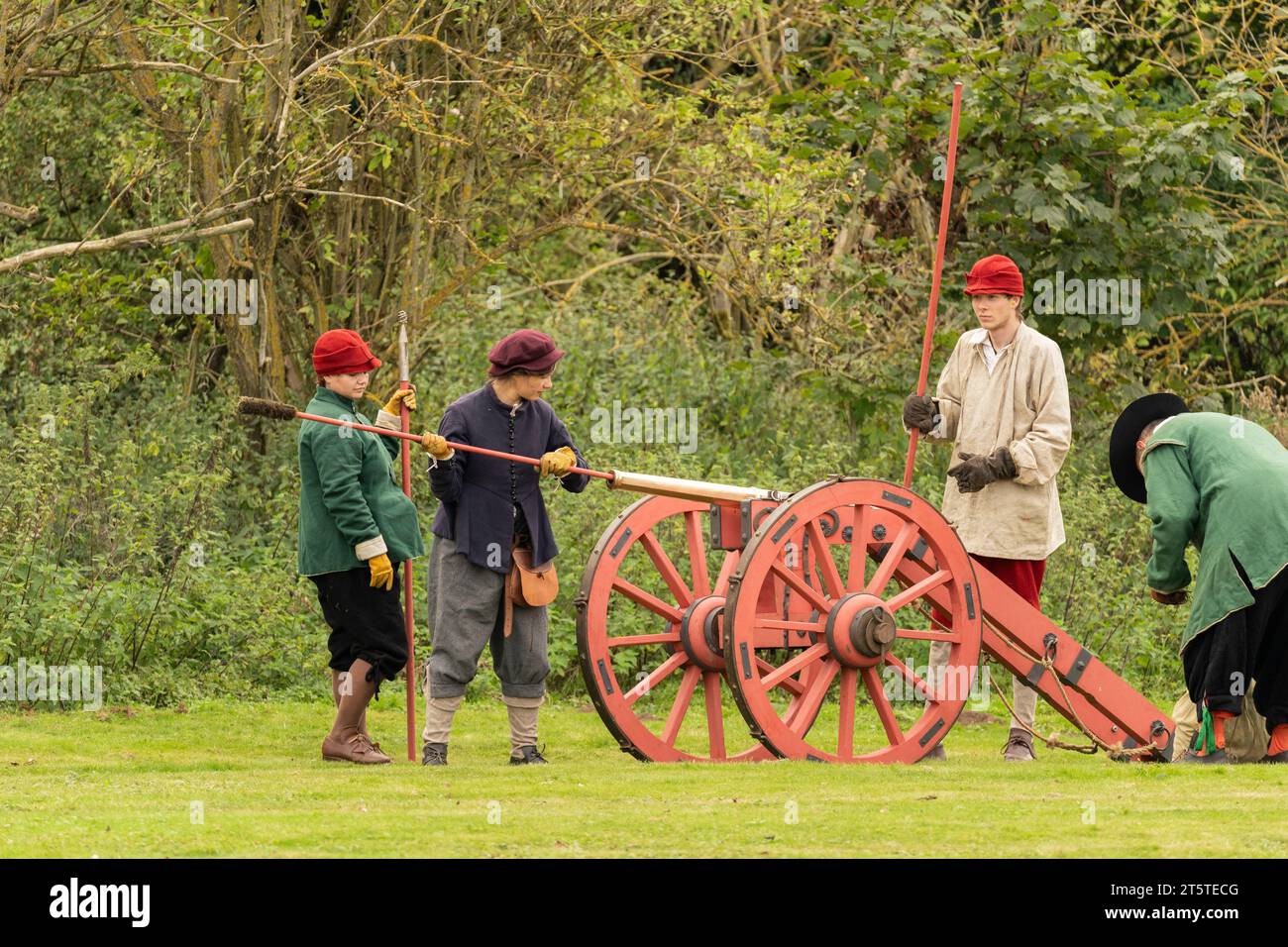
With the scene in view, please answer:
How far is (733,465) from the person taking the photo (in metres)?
13.2

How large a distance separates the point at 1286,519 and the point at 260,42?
283 inches

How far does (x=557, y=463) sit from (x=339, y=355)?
105 cm

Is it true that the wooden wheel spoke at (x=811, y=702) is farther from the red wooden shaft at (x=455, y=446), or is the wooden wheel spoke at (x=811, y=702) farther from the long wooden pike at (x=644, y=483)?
the red wooden shaft at (x=455, y=446)

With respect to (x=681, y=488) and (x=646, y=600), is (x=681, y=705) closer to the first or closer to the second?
(x=646, y=600)

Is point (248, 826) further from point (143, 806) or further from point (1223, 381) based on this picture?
point (1223, 381)

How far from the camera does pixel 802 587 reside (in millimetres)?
7535

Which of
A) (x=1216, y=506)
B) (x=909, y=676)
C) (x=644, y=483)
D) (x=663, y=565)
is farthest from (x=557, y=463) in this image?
(x=1216, y=506)

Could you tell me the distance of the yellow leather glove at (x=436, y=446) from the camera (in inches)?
291

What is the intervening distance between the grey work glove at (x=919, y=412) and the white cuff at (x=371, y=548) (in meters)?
2.28

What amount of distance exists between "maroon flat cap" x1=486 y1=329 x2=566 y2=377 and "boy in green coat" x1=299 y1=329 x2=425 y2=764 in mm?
550

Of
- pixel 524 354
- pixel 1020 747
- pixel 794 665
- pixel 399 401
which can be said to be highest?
pixel 524 354

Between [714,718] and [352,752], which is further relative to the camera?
[714,718]

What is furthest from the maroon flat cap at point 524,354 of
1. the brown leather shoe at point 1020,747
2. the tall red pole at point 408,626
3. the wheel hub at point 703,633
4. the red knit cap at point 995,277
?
the brown leather shoe at point 1020,747

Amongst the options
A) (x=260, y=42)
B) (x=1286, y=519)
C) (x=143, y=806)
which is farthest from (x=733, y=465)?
(x=143, y=806)
